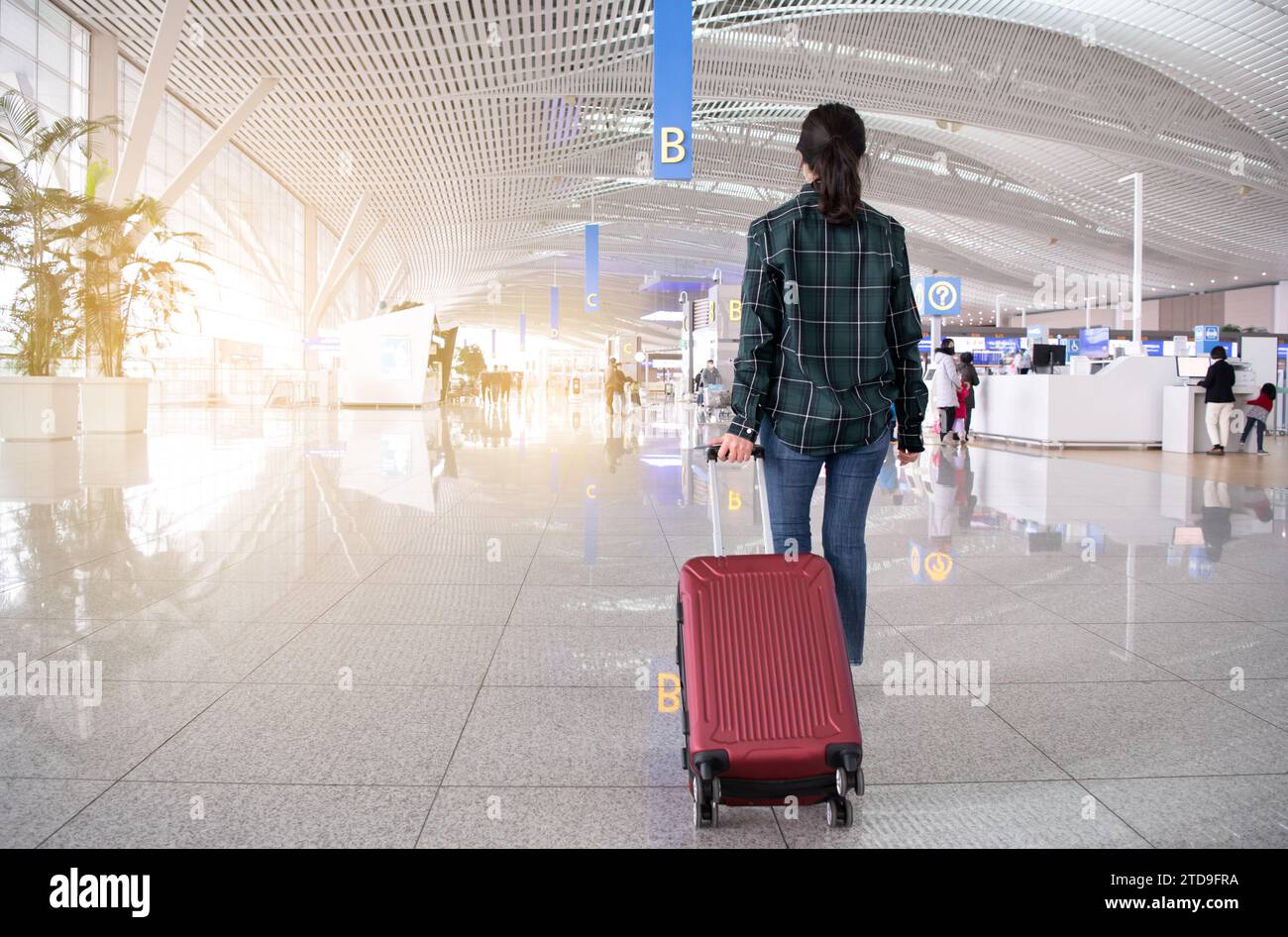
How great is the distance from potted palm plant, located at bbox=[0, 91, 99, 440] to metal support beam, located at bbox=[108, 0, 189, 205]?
11.1ft

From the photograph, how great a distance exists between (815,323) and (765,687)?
99 centimetres

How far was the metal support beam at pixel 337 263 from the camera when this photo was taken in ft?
108

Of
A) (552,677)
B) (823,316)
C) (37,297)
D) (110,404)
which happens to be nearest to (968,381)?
(110,404)

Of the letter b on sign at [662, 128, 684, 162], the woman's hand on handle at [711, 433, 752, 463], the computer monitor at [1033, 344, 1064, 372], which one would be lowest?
the woman's hand on handle at [711, 433, 752, 463]

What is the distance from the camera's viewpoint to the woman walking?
2547mm

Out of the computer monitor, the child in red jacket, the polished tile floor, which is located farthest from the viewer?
the computer monitor

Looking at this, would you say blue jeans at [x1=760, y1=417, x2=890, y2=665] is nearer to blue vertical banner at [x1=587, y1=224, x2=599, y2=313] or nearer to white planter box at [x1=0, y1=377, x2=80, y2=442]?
white planter box at [x1=0, y1=377, x2=80, y2=442]

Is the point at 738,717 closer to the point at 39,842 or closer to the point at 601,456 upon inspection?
the point at 39,842

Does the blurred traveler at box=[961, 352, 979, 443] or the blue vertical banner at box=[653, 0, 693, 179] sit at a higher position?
the blue vertical banner at box=[653, 0, 693, 179]

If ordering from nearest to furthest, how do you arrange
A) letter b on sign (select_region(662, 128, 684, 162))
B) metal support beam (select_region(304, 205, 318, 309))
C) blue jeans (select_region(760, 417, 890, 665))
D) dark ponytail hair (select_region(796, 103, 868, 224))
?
dark ponytail hair (select_region(796, 103, 868, 224)) < blue jeans (select_region(760, 417, 890, 665)) < letter b on sign (select_region(662, 128, 684, 162)) < metal support beam (select_region(304, 205, 318, 309))

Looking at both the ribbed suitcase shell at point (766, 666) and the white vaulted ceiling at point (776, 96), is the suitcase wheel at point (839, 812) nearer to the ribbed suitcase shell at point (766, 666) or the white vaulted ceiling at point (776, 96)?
the ribbed suitcase shell at point (766, 666)

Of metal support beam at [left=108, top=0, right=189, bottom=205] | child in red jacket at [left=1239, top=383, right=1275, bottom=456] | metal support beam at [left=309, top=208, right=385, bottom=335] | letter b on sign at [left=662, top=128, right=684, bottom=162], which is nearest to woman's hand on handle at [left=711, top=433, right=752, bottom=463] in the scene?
letter b on sign at [left=662, top=128, right=684, bottom=162]

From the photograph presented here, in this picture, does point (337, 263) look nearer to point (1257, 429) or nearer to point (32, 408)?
point (32, 408)

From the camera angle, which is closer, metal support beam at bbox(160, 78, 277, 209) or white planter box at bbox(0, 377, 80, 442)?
white planter box at bbox(0, 377, 80, 442)
